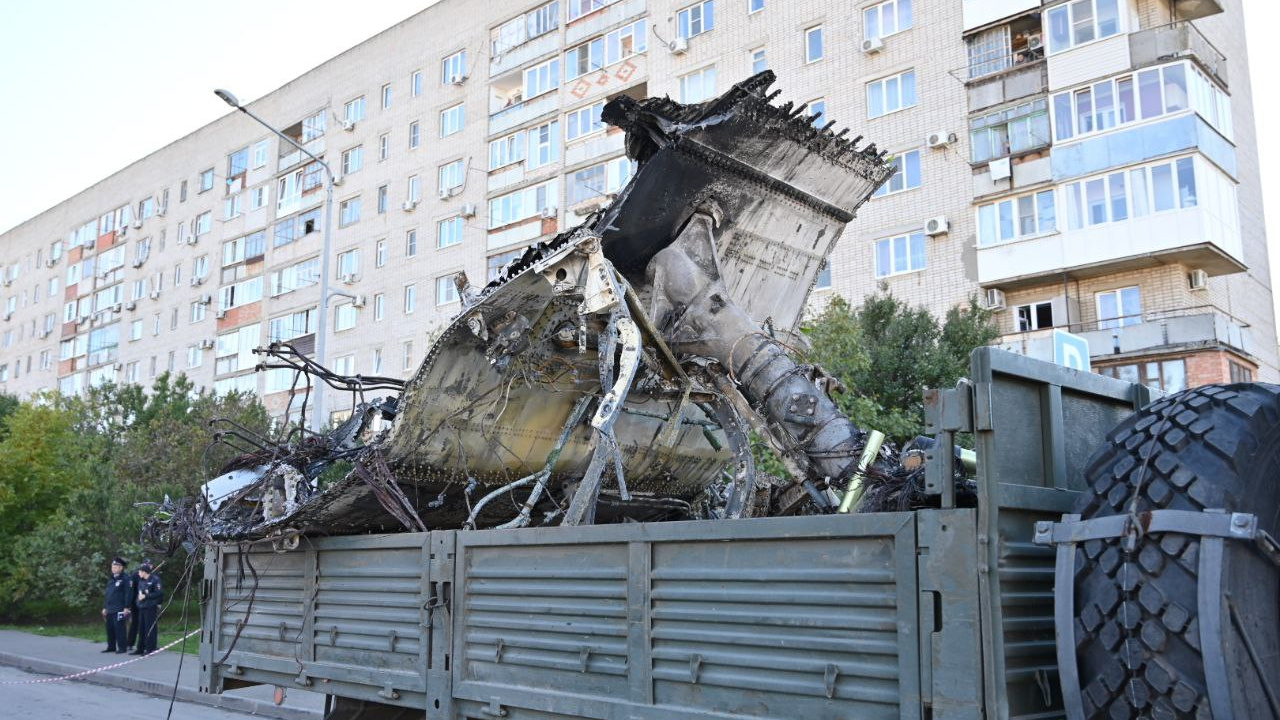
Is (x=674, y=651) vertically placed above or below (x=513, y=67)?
below

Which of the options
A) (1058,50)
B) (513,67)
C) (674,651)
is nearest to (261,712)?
(674,651)

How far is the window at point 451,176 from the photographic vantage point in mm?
35000

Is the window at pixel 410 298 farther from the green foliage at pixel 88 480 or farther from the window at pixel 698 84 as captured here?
the window at pixel 698 84

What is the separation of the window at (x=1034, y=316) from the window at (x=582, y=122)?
1309 cm

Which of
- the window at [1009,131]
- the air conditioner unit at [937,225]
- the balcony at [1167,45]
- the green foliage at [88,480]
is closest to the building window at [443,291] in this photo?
the green foliage at [88,480]

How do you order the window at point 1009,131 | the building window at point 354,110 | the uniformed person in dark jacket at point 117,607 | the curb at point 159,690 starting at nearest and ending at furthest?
the curb at point 159,690
the uniformed person in dark jacket at point 117,607
the window at point 1009,131
the building window at point 354,110

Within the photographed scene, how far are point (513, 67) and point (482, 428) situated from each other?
29.2 metres

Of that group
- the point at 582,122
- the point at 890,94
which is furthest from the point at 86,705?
the point at 582,122

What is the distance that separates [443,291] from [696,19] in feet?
38.8

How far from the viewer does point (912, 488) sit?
417 centimetres

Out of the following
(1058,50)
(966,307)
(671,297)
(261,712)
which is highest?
(1058,50)

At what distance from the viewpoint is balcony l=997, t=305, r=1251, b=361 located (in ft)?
68.2

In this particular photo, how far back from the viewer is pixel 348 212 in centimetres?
3900

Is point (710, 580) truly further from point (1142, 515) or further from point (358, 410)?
point (358, 410)
